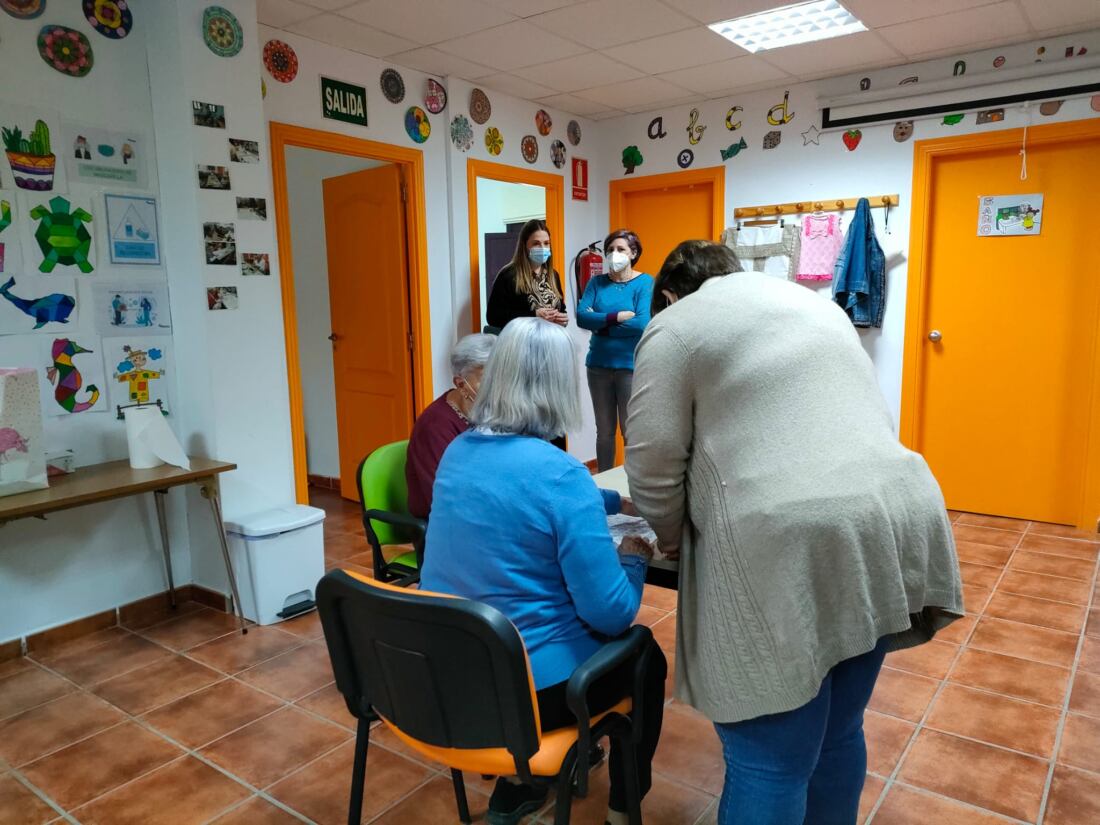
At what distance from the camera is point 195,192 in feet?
9.77

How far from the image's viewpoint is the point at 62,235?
9.37 feet

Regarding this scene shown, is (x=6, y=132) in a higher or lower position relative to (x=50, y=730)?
higher

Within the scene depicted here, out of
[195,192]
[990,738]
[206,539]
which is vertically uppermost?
[195,192]

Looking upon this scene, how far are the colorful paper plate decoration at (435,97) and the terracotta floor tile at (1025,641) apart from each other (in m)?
3.69

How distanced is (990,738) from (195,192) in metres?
3.34

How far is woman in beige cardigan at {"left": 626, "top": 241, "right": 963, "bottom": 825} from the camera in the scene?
1.20 m

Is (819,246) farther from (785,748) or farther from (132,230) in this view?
(785,748)

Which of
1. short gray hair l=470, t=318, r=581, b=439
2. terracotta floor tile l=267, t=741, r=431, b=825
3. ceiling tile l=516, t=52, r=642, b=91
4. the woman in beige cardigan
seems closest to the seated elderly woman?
short gray hair l=470, t=318, r=581, b=439

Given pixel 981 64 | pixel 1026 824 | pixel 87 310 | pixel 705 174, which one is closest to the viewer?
pixel 1026 824

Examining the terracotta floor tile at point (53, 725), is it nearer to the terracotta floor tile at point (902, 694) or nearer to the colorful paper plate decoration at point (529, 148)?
the terracotta floor tile at point (902, 694)

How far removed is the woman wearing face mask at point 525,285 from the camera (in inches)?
167

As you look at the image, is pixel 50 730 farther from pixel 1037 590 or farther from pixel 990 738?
pixel 1037 590

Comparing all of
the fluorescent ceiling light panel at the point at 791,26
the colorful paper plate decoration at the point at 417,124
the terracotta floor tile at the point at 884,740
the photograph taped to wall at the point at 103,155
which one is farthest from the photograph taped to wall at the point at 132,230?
the terracotta floor tile at the point at 884,740

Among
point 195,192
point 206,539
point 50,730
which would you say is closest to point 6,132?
point 195,192
